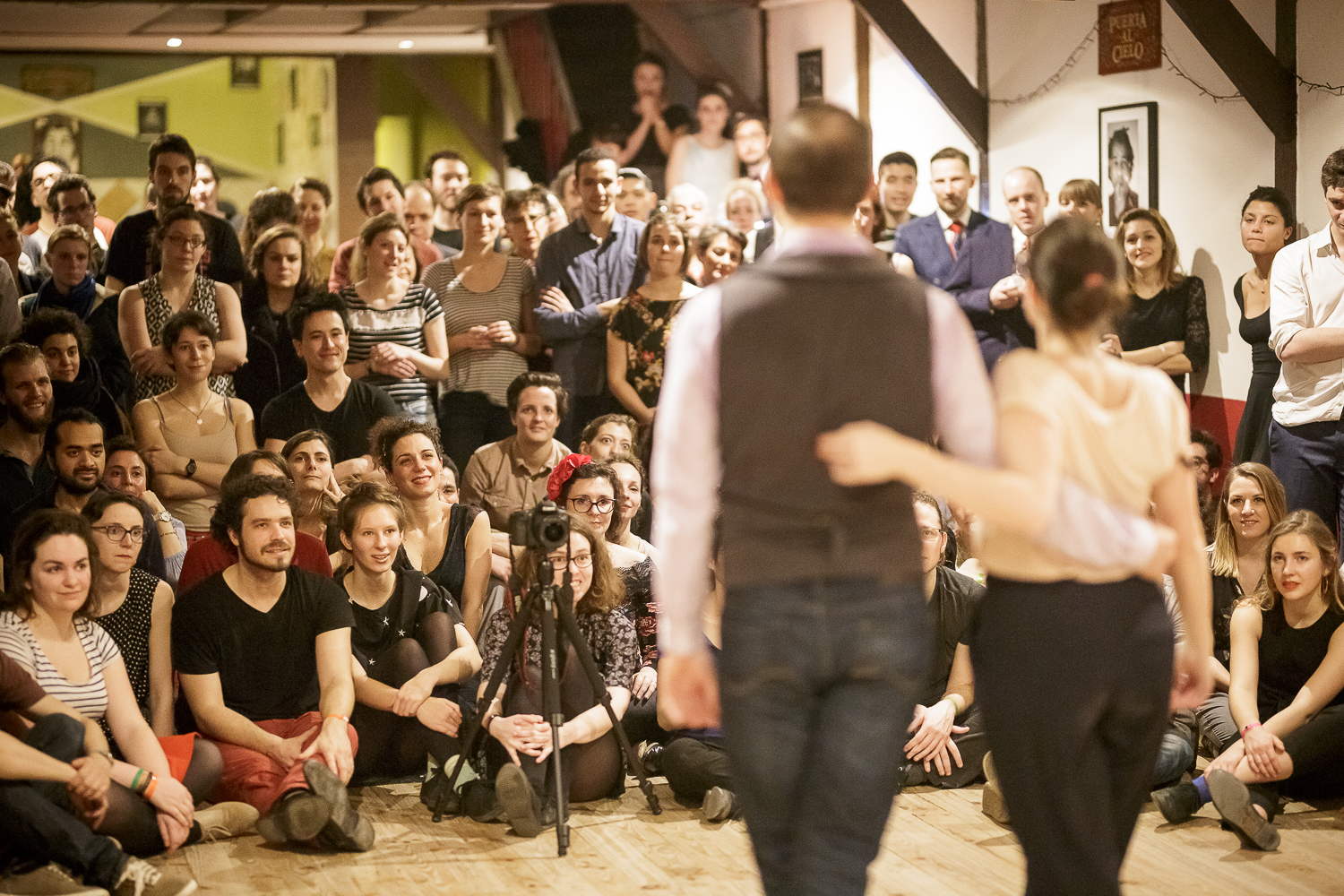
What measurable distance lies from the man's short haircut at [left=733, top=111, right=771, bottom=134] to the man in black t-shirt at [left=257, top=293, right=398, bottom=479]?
134 inches

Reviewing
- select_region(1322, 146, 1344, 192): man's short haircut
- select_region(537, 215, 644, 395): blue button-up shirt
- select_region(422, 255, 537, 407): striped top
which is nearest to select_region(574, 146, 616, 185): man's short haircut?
select_region(537, 215, 644, 395): blue button-up shirt

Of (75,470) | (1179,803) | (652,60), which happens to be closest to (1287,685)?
(1179,803)

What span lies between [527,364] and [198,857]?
232cm

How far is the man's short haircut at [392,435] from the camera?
439 cm

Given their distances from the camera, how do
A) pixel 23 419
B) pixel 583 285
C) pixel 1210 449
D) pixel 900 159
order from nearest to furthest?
1. pixel 23 419
2. pixel 1210 449
3. pixel 583 285
4. pixel 900 159

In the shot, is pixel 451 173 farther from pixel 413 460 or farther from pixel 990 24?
pixel 413 460

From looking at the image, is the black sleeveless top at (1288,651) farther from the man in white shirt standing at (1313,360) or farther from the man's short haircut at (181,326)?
the man's short haircut at (181,326)

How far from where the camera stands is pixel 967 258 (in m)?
5.59

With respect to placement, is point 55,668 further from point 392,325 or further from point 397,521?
point 392,325

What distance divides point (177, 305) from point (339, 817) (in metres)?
2.17

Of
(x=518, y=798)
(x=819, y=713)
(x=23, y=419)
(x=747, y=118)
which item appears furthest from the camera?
(x=747, y=118)

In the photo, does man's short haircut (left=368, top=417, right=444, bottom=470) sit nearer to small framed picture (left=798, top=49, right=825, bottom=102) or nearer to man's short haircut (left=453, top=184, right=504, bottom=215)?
man's short haircut (left=453, top=184, right=504, bottom=215)

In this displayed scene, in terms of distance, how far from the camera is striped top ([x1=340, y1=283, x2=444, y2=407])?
5048 millimetres

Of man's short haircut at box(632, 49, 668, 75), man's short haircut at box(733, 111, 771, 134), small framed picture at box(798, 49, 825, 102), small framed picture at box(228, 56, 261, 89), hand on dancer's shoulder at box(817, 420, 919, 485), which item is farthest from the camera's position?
small framed picture at box(228, 56, 261, 89)
